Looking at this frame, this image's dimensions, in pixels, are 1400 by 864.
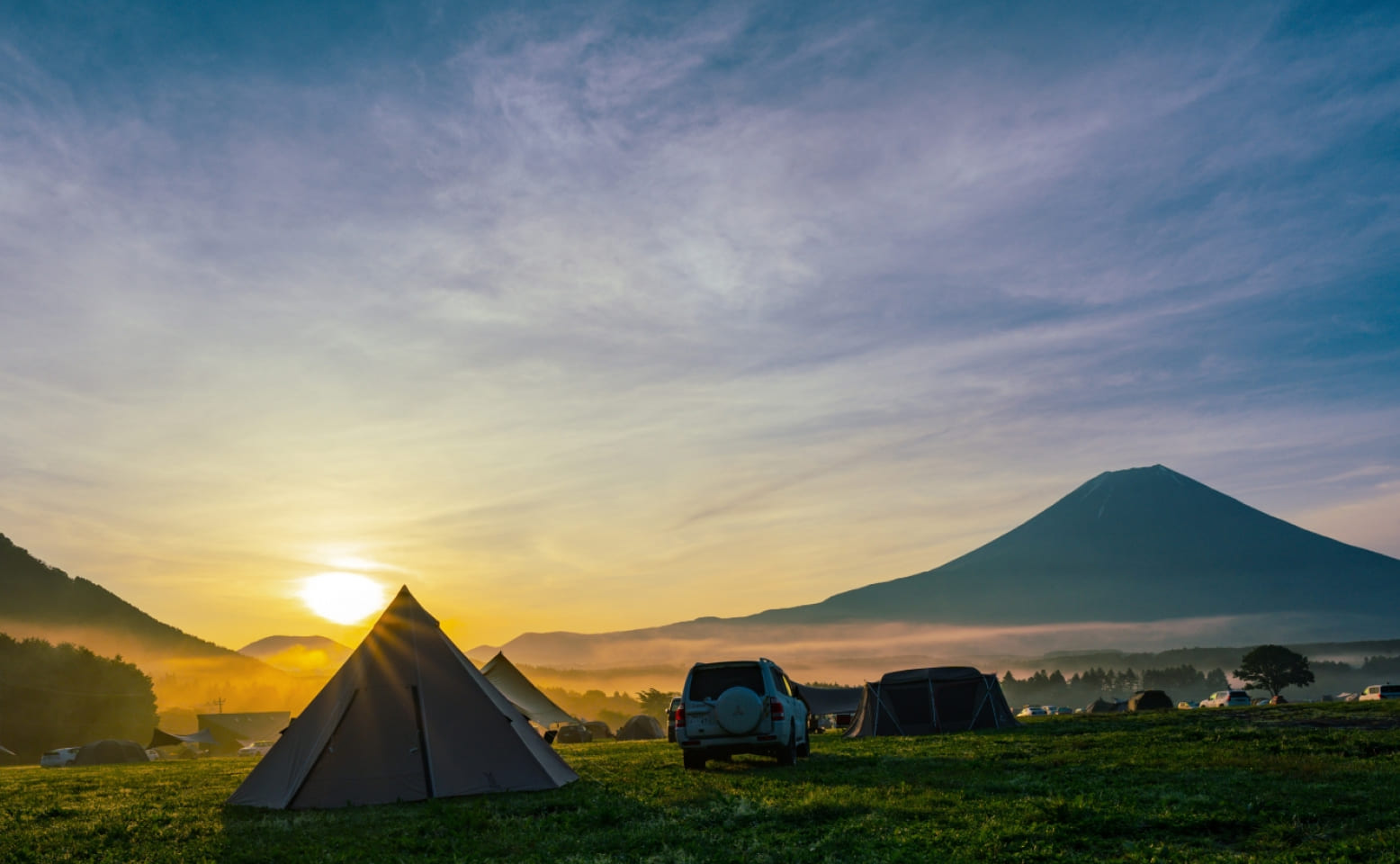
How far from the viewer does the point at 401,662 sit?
1705cm

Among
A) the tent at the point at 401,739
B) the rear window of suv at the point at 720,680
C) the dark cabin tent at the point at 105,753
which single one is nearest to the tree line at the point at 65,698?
the dark cabin tent at the point at 105,753

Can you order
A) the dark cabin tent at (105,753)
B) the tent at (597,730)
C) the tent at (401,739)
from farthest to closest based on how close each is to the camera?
the tent at (597,730)
the dark cabin tent at (105,753)
the tent at (401,739)

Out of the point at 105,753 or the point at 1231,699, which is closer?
the point at 105,753

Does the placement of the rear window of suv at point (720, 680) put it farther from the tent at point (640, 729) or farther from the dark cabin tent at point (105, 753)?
the dark cabin tent at point (105, 753)

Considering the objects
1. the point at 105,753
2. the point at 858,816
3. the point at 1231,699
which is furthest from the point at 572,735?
the point at 1231,699

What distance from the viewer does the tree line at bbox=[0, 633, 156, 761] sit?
9325 centimetres

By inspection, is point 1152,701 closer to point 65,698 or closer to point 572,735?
point 572,735

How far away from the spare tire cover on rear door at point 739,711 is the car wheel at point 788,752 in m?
1.05

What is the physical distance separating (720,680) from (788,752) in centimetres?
214

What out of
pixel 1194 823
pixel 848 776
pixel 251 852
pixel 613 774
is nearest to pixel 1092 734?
pixel 848 776

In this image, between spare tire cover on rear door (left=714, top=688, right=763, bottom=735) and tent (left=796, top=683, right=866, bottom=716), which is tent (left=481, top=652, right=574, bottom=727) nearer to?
tent (left=796, top=683, right=866, bottom=716)

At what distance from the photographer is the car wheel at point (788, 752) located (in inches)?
789

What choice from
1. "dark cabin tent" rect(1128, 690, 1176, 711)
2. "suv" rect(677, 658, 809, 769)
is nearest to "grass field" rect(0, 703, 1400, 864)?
"suv" rect(677, 658, 809, 769)

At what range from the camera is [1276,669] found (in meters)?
111
